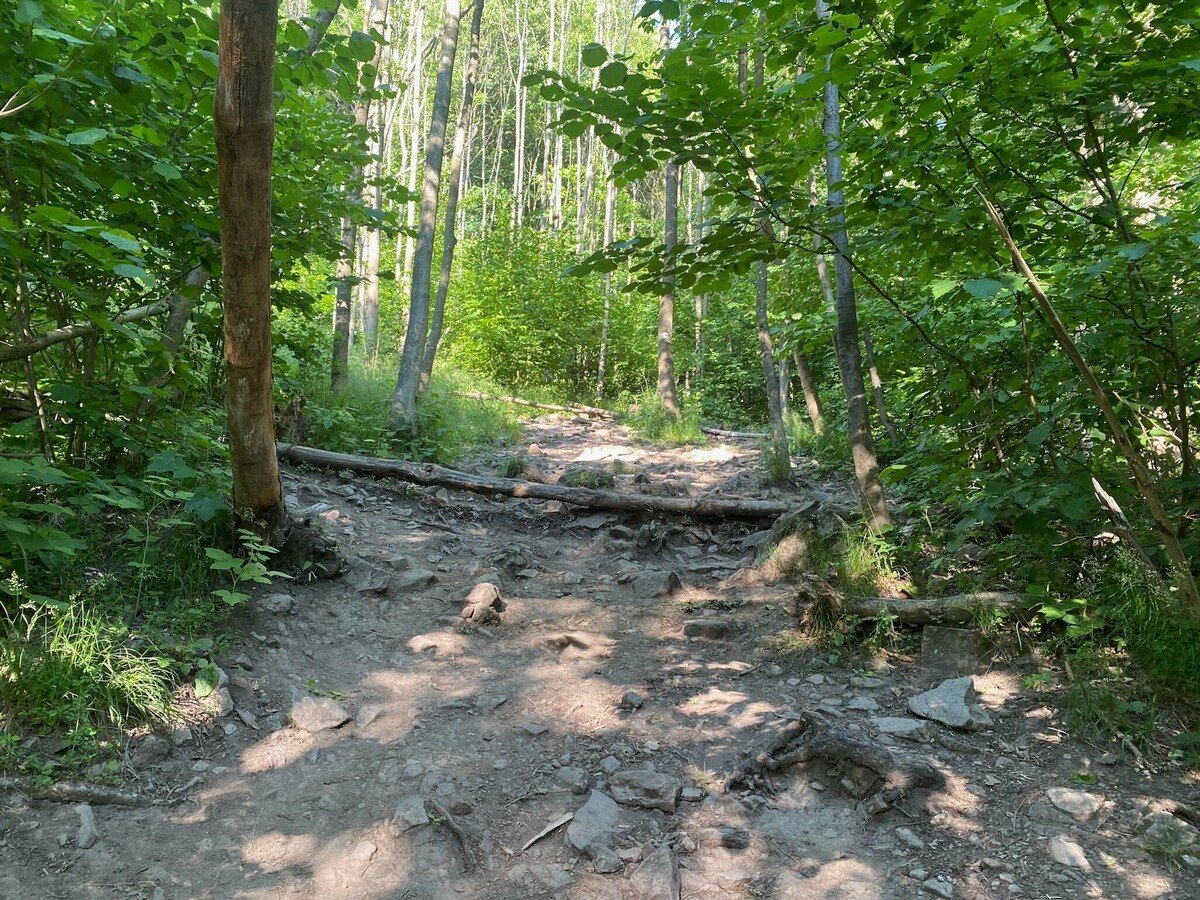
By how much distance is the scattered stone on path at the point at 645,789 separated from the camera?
291 centimetres

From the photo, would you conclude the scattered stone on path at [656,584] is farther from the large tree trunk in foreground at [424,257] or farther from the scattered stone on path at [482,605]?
the large tree trunk in foreground at [424,257]

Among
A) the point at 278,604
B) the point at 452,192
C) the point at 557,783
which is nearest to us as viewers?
the point at 557,783

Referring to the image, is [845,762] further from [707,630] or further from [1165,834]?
[707,630]

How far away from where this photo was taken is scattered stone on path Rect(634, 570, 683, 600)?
220 inches

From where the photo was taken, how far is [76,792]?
2.66m

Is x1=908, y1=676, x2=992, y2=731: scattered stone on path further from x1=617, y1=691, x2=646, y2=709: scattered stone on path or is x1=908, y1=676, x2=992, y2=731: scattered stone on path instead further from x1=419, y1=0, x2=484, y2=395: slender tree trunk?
x1=419, y1=0, x2=484, y2=395: slender tree trunk

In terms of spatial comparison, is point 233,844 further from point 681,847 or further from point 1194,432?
point 1194,432

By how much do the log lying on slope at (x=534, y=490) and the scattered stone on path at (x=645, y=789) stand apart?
4160mm

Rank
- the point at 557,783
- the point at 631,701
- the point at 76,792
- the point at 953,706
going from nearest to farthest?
1. the point at 76,792
2. the point at 557,783
3. the point at 953,706
4. the point at 631,701

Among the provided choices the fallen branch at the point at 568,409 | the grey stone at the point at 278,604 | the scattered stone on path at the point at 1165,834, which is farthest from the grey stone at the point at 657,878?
the fallen branch at the point at 568,409

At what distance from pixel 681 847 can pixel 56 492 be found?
12.0 ft

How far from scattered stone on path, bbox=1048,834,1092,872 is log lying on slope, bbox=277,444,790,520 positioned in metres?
4.48

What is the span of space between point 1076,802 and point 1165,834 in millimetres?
280

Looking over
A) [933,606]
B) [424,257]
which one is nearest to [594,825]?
[933,606]
